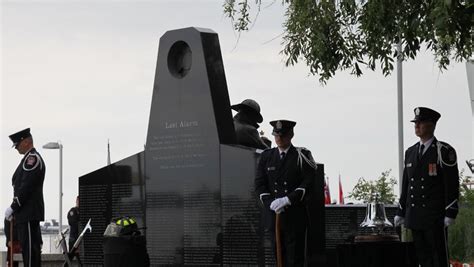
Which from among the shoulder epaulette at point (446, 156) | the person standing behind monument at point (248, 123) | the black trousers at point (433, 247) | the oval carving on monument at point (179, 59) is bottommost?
the black trousers at point (433, 247)

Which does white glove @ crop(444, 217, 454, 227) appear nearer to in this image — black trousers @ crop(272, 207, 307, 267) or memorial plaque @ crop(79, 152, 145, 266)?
black trousers @ crop(272, 207, 307, 267)

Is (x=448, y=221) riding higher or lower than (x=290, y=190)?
lower

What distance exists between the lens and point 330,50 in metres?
14.8

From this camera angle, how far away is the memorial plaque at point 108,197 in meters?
15.3

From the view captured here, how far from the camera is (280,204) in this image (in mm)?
12531

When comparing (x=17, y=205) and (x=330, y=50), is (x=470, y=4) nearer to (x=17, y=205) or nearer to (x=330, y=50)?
(x=330, y=50)

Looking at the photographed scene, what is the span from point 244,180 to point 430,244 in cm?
288

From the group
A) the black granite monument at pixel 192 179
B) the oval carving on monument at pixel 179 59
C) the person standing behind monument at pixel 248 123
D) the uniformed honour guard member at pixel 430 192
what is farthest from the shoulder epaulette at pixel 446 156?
the oval carving on monument at pixel 179 59

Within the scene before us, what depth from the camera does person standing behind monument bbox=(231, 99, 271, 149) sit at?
14.8 metres

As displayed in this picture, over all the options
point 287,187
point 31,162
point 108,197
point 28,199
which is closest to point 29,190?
point 28,199

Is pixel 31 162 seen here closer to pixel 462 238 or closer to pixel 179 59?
pixel 179 59

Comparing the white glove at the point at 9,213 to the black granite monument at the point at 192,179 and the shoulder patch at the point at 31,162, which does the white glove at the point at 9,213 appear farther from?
the black granite monument at the point at 192,179

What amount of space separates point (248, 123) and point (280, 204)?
2614 millimetres

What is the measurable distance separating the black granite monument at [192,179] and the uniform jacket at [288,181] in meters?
0.67
